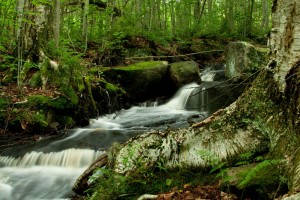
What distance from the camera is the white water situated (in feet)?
19.1

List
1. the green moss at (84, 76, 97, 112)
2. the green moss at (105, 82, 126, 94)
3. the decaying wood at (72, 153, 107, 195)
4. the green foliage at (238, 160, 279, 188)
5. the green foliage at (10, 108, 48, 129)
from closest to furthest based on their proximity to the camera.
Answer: the green foliage at (238, 160, 279, 188)
the decaying wood at (72, 153, 107, 195)
the green foliage at (10, 108, 48, 129)
the green moss at (84, 76, 97, 112)
the green moss at (105, 82, 126, 94)

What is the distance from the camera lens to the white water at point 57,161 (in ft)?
19.1

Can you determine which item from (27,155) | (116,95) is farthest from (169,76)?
(27,155)

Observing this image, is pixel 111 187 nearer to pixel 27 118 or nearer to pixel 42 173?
pixel 42 173

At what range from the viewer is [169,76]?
12984 mm

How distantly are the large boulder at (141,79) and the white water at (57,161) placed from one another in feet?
8.05

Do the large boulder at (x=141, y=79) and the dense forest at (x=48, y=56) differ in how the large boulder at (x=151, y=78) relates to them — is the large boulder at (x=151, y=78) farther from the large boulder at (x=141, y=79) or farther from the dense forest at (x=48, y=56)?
the dense forest at (x=48, y=56)

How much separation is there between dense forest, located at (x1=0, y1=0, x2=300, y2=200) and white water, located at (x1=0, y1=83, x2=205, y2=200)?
0.10ft

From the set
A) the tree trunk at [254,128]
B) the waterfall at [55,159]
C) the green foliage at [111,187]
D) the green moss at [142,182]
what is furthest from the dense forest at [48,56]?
the green foliage at [111,187]

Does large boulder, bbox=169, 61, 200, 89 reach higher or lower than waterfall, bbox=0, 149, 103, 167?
higher

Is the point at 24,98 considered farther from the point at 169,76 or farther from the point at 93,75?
the point at 169,76

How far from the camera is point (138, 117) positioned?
10.7 metres

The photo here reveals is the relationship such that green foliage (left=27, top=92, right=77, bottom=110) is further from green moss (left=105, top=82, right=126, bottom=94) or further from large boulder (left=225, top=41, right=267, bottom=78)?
large boulder (left=225, top=41, right=267, bottom=78)

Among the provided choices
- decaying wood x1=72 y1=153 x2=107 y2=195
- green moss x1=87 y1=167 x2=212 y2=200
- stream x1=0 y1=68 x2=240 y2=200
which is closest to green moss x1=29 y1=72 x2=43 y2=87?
stream x1=0 y1=68 x2=240 y2=200
